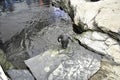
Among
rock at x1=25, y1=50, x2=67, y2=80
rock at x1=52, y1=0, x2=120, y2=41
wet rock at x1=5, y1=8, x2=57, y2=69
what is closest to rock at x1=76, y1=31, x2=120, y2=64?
rock at x1=52, y1=0, x2=120, y2=41

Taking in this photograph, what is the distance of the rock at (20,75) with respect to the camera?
4.68 meters

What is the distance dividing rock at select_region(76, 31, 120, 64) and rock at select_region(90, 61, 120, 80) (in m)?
0.21

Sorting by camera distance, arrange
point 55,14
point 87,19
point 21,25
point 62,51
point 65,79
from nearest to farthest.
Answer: point 65,79 → point 62,51 → point 87,19 → point 21,25 → point 55,14

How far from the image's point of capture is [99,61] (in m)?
5.03

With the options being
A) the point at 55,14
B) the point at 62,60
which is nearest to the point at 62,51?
the point at 62,60

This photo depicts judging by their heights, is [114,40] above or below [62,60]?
above

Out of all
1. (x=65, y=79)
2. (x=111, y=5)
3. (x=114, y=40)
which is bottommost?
(x=65, y=79)

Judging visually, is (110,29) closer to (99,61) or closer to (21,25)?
(99,61)

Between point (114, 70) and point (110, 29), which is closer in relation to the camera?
point (114, 70)

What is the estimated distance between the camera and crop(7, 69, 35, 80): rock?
4.68 m

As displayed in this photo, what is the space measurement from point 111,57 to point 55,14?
4.92 meters

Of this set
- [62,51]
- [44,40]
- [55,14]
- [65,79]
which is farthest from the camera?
[55,14]

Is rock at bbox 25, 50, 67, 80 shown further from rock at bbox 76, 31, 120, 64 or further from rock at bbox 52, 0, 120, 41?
rock at bbox 52, 0, 120, 41

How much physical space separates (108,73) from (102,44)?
95 cm
